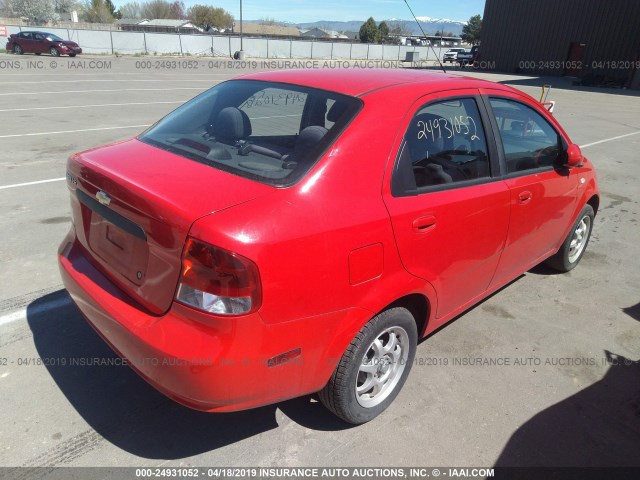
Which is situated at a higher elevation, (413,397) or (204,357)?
(204,357)

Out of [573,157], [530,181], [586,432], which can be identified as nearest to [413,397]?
[586,432]

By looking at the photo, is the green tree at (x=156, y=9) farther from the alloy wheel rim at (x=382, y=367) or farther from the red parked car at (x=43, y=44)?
the alloy wheel rim at (x=382, y=367)

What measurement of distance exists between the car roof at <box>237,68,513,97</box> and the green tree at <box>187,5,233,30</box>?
10518 centimetres

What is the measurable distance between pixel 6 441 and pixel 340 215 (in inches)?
79.9

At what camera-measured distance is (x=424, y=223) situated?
2482 mm

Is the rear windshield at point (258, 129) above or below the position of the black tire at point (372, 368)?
above

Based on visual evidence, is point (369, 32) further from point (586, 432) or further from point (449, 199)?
point (586, 432)

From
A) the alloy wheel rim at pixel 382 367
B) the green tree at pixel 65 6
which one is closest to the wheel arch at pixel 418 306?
the alloy wheel rim at pixel 382 367

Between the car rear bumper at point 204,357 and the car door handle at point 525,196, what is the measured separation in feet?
6.46

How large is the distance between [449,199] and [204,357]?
156 centimetres

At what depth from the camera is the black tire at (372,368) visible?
7.75ft

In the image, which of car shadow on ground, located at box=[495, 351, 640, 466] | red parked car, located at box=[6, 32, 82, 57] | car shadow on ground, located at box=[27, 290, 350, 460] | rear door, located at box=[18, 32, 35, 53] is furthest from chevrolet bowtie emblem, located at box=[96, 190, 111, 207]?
rear door, located at box=[18, 32, 35, 53]

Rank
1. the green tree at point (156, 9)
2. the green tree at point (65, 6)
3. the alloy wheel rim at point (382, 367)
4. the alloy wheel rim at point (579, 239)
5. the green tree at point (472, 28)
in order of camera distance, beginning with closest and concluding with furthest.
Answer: the alloy wheel rim at point (382, 367)
the alloy wheel rim at point (579, 239)
the green tree at point (472, 28)
the green tree at point (65, 6)
the green tree at point (156, 9)

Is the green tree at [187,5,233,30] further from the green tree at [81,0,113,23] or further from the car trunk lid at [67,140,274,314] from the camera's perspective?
the car trunk lid at [67,140,274,314]
